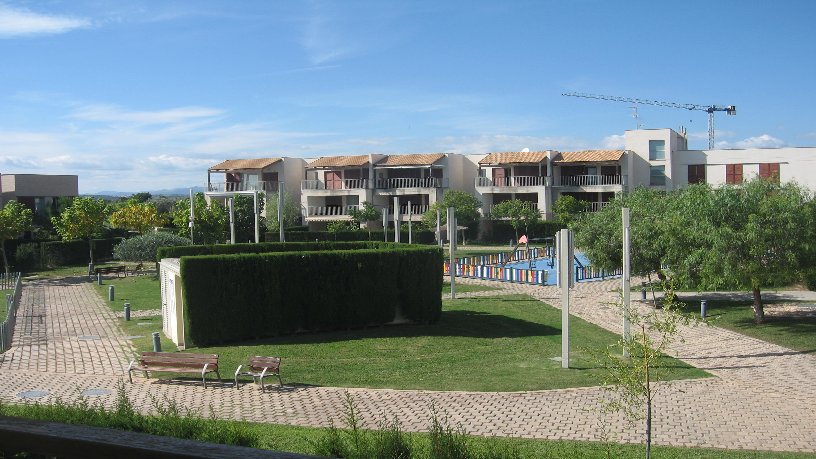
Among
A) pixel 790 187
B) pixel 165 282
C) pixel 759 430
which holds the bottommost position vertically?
pixel 759 430

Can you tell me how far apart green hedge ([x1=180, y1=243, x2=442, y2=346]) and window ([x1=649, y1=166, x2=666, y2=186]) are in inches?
1803

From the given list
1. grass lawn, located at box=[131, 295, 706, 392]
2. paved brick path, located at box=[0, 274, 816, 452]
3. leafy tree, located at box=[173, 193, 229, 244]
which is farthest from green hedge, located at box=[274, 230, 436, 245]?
paved brick path, located at box=[0, 274, 816, 452]

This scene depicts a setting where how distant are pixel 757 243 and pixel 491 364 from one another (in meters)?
9.42

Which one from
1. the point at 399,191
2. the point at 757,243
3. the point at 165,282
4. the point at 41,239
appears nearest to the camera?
the point at 757,243

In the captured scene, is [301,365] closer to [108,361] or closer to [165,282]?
[108,361]

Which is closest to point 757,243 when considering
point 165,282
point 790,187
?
point 790,187

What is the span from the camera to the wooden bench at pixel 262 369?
16203 millimetres

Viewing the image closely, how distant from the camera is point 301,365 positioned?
61.5ft

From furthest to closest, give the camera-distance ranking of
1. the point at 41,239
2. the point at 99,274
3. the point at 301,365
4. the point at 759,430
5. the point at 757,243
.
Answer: the point at 41,239 < the point at 99,274 < the point at 757,243 < the point at 301,365 < the point at 759,430

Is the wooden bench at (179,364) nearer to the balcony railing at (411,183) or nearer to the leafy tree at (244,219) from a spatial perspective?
the leafy tree at (244,219)

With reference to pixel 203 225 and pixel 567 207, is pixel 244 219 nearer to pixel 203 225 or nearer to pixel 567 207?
pixel 203 225

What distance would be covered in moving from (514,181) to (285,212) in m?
20.3

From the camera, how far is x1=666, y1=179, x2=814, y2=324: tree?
22.5 m

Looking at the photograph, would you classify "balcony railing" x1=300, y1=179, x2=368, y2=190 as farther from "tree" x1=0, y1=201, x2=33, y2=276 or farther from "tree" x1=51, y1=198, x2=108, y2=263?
"tree" x1=0, y1=201, x2=33, y2=276
